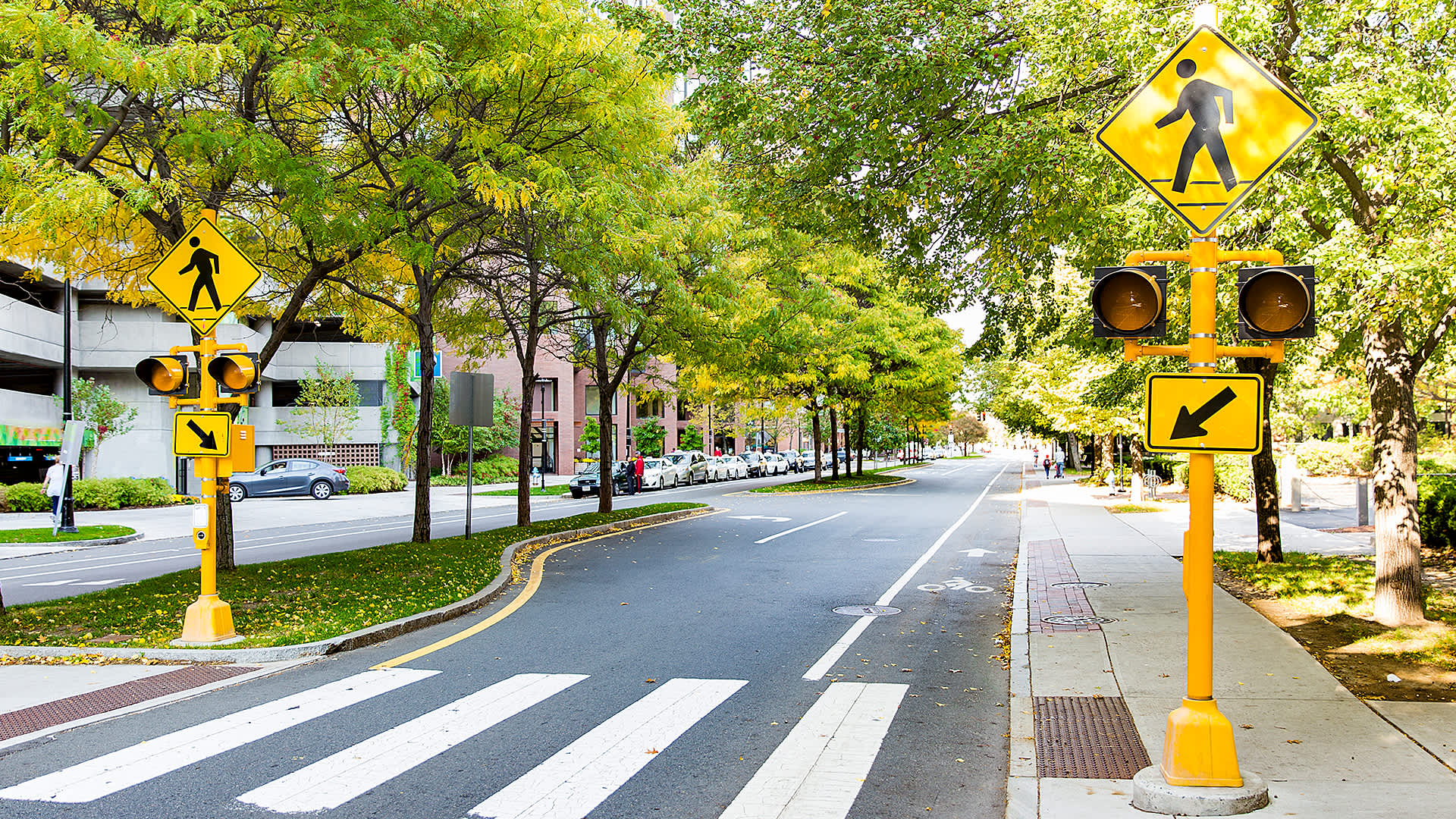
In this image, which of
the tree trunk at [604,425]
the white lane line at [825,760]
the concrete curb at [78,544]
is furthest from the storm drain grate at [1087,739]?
the concrete curb at [78,544]

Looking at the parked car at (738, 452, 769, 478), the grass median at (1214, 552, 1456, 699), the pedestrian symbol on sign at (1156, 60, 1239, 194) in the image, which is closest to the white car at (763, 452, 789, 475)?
the parked car at (738, 452, 769, 478)

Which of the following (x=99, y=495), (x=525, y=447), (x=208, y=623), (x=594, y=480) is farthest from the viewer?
(x=594, y=480)

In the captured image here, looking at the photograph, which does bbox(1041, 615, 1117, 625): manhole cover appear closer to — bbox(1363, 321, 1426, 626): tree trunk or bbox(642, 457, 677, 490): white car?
bbox(1363, 321, 1426, 626): tree trunk

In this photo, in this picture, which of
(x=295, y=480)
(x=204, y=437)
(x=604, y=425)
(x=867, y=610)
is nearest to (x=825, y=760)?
(x=867, y=610)

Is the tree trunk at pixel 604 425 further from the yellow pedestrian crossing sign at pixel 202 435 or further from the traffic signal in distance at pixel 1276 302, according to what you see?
the traffic signal in distance at pixel 1276 302

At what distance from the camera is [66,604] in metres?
10.6

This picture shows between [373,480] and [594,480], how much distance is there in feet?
33.5

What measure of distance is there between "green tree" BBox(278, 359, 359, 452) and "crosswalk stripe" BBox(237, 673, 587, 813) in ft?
139

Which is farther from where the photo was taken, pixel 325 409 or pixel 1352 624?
pixel 325 409

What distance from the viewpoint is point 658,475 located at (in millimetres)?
43969

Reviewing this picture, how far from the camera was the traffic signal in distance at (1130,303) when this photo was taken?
4.76 metres

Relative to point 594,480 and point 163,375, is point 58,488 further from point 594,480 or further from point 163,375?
point 594,480

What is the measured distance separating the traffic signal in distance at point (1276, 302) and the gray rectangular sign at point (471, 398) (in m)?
13.6

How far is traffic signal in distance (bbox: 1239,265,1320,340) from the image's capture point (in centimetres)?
457
